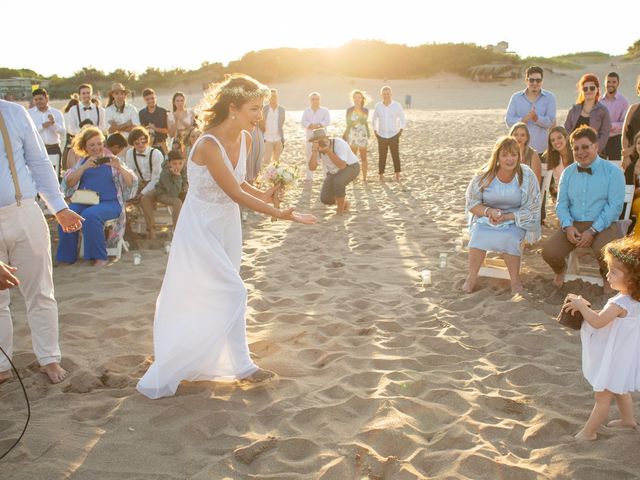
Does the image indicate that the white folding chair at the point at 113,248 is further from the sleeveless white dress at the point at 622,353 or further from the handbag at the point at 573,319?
the sleeveless white dress at the point at 622,353

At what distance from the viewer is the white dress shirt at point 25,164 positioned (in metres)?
3.84

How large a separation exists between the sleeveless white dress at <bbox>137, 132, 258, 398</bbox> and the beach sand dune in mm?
176

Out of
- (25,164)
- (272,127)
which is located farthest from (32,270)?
(272,127)

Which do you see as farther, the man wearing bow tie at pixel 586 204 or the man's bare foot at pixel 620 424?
the man wearing bow tie at pixel 586 204

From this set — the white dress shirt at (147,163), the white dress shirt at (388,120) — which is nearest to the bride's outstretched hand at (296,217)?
the white dress shirt at (147,163)

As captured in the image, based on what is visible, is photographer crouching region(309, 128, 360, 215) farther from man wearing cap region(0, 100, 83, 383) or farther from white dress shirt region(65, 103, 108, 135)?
man wearing cap region(0, 100, 83, 383)

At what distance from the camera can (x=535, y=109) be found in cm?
853

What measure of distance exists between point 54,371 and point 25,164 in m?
1.41

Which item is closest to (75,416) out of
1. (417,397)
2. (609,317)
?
(417,397)

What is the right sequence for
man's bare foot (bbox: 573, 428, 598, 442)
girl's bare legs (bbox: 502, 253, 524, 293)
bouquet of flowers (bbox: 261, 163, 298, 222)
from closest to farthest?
man's bare foot (bbox: 573, 428, 598, 442) → girl's bare legs (bbox: 502, 253, 524, 293) → bouquet of flowers (bbox: 261, 163, 298, 222)

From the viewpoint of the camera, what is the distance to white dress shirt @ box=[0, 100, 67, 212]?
3.84 meters

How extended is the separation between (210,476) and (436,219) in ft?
21.5

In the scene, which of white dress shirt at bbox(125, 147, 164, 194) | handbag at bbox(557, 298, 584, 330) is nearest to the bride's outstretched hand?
handbag at bbox(557, 298, 584, 330)

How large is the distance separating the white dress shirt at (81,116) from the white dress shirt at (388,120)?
209 inches
